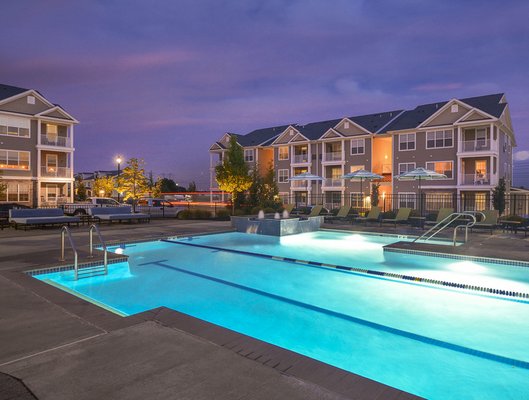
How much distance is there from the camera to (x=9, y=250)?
10.2m

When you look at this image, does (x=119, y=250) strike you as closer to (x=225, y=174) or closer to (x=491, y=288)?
(x=491, y=288)

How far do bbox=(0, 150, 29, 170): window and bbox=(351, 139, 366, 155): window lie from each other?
3073 centimetres

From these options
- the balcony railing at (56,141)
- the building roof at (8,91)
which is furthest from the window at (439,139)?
the building roof at (8,91)

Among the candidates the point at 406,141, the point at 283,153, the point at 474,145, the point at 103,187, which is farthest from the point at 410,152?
the point at 103,187

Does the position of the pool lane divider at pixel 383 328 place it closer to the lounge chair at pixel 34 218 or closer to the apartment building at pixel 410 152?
the lounge chair at pixel 34 218

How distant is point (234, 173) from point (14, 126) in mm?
21117

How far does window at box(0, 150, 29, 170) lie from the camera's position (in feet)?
99.1

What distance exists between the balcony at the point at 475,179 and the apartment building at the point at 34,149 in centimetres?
3530

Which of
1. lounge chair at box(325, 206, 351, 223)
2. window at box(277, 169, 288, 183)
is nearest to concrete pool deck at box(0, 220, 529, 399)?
lounge chair at box(325, 206, 351, 223)

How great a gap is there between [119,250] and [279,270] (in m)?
5.70

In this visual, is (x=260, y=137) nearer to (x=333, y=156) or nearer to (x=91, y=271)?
(x=333, y=156)

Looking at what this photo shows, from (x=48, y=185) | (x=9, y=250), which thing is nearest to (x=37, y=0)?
(x=9, y=250)

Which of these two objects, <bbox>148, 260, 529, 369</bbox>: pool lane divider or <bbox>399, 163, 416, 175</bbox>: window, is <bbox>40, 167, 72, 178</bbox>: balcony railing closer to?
<bbox>148, 260, 529, 369</bbox>: pool lane divider

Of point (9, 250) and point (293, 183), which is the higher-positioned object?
point (293, 183)
